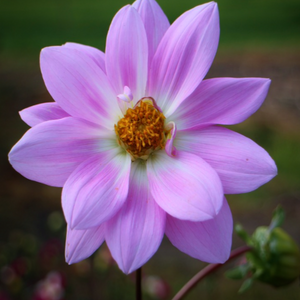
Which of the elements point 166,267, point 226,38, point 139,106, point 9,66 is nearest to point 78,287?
point 166,267

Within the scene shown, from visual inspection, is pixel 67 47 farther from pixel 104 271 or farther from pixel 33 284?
pixel 33 284

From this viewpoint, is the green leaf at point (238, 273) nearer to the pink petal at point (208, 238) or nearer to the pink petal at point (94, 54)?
the pink petal at point (208, 238)

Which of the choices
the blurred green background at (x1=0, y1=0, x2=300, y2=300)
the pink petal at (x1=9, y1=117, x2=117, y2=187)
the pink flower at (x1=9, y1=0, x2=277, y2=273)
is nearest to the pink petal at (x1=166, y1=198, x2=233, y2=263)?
the pink flower at (x1=9, y1=0, x2=277, y2=273)

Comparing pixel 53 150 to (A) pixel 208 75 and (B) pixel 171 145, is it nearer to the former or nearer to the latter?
(B) pixel 171 145

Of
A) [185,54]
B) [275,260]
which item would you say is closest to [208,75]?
[275,260]

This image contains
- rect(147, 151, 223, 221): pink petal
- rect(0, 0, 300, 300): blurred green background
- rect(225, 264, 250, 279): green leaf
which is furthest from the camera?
rect(0, 0, 300, 300): blurred green background

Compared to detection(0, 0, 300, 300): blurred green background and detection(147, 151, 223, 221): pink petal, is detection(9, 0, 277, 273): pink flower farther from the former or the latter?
detection(0, 0, 300, 300): blurred green background
